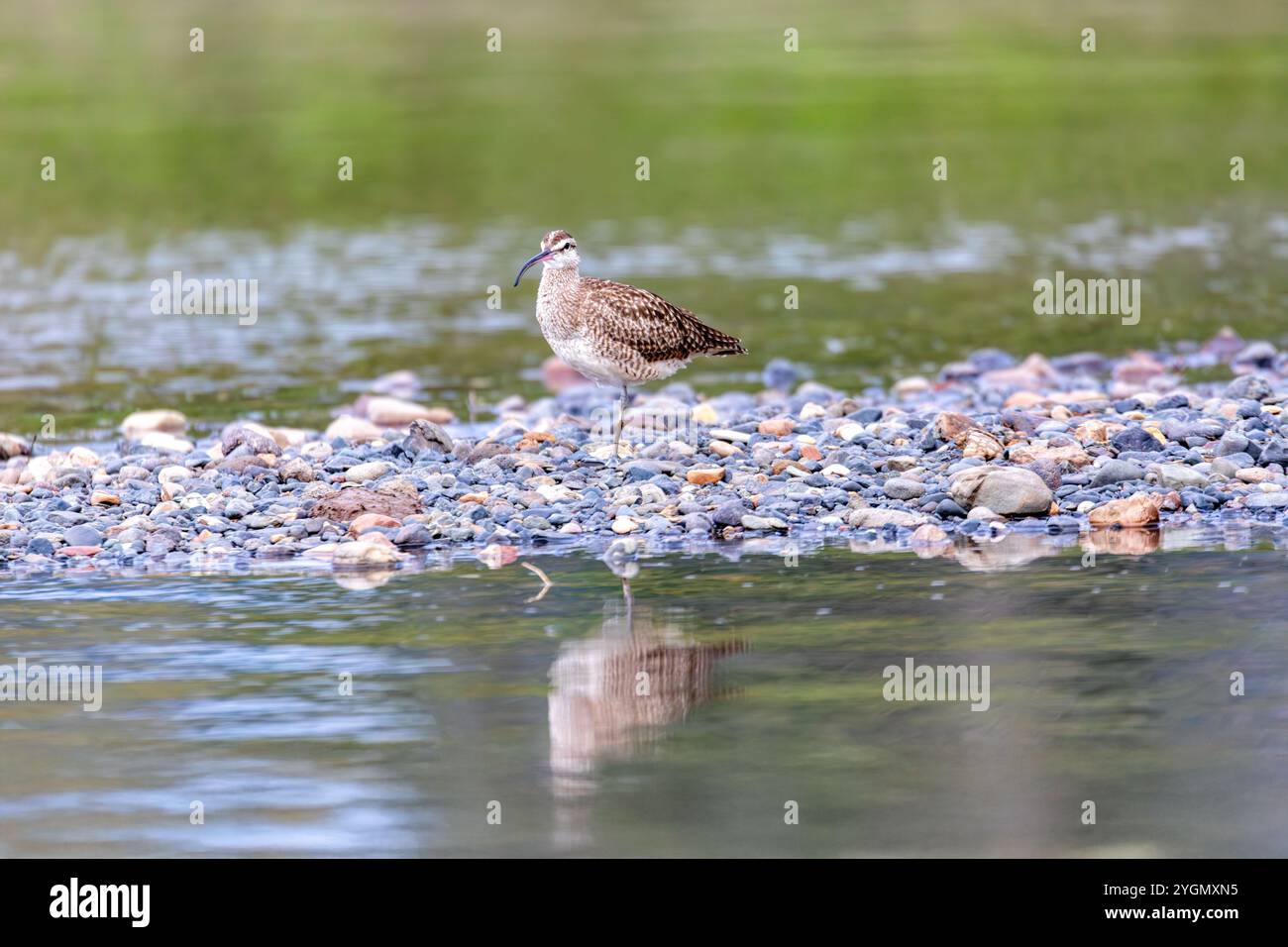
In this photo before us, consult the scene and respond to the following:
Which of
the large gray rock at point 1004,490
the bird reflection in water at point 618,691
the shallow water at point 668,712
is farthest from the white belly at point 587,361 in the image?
the bird reflection in water at point 618,691

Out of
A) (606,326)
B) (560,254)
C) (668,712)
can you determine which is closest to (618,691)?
(668,712)

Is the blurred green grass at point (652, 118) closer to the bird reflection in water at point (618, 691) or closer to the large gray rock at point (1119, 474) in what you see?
the large gray rock at point (1119, 474)

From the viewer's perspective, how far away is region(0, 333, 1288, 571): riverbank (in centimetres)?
1569

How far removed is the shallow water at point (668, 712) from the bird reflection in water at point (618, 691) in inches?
1.0

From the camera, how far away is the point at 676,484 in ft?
55.4

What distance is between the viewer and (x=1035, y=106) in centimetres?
5338

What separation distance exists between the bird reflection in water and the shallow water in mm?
25

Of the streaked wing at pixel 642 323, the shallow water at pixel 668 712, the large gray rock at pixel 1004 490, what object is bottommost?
the shallow water at pixel 668 712

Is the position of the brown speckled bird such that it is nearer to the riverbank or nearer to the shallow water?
the riverbank

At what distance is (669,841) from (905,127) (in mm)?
42871

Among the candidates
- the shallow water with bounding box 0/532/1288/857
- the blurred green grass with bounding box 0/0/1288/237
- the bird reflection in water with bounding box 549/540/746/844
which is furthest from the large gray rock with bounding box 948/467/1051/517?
the blurred green grass with bounding box 0/0/1288/237

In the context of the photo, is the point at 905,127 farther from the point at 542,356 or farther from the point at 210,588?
the point at 210,588

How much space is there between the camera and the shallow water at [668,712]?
9.59m

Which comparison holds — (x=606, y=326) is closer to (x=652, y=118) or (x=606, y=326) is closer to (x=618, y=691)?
(x=618, y=691)
